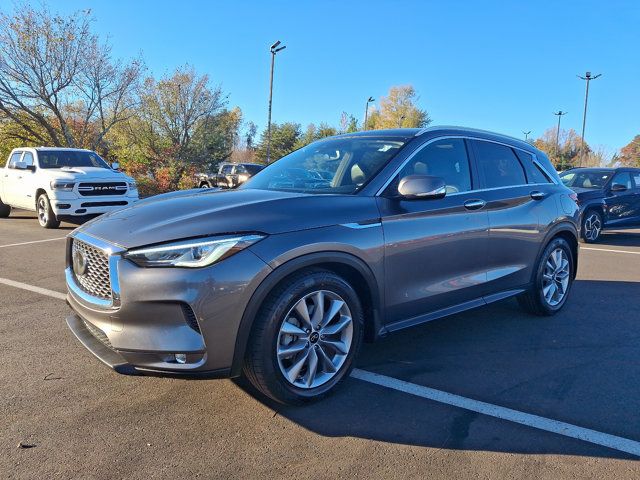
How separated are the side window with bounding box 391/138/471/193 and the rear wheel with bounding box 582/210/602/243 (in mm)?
8412

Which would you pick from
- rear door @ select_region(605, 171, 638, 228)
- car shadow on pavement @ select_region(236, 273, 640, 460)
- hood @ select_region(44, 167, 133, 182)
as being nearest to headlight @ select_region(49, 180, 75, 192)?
hood @ select_region(44, 167, 133, 182)

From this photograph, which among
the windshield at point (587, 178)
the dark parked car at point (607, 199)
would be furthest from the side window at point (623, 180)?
the windshield at point (587, 178)

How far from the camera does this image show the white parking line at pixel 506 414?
8.68ft

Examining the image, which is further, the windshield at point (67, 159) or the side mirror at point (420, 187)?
the windshield at point (67, 159)

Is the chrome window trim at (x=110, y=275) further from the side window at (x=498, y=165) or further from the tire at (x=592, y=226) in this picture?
the tire at (x=592, y=226)

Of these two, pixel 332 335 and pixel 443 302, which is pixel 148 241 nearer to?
pixel 332 335

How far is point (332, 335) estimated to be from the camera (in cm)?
306

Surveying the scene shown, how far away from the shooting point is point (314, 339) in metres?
2.96

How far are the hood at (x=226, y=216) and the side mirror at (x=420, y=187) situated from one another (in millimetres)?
232

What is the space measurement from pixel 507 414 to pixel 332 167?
6.91ft

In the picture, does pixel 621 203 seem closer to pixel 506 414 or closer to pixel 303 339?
pixel 506 414

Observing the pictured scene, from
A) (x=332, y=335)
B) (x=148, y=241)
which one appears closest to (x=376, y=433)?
(x=332, y=335)

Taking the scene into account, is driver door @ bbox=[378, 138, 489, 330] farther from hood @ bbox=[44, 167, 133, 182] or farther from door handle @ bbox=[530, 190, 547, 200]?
hood @ bbox=[44, 167, 133, 182]

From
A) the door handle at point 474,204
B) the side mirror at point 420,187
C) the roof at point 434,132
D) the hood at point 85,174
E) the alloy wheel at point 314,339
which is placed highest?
the roof at point 434,132
